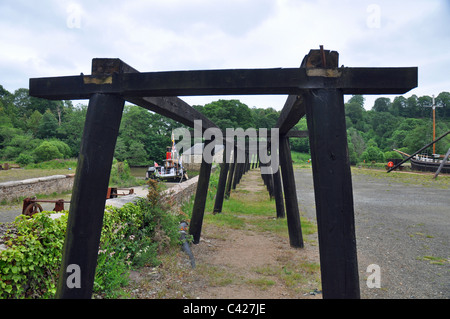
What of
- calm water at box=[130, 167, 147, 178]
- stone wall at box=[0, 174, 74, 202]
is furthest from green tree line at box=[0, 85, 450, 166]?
stone wall at box=[0, 174, 74, 202]

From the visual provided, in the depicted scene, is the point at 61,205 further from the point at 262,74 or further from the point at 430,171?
the point at 430,171

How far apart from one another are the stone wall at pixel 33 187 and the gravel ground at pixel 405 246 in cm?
1012

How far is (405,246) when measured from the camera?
5750mm

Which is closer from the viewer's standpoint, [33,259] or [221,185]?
[33,259]

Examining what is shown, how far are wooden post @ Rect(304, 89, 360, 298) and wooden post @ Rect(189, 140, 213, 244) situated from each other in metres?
3.73

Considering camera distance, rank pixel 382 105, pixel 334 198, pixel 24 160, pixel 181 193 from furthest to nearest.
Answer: pixel 382 105 → pixel 24 160 → pixel 181 193 → pixel 334 198

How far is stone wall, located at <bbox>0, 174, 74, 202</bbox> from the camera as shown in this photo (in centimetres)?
945

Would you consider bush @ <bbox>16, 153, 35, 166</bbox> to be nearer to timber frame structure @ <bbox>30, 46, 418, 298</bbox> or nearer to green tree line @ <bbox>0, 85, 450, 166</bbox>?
green tree line @ <bbox>0, 85, 450, 166</bbox>

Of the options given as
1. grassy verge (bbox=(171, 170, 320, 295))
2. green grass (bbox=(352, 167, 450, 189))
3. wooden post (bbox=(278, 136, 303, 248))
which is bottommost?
green grass (bbox=(352, 167, 450, 189))

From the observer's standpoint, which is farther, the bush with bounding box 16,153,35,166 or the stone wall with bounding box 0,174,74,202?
the bush with bounding box 16,153,35,166

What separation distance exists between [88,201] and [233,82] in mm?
1441

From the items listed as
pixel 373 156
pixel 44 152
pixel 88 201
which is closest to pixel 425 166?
pixel 373 156

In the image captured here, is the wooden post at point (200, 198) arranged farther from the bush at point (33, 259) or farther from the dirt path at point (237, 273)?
the bush at point (33, 259)

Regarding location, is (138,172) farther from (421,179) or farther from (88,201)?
(88,201)
